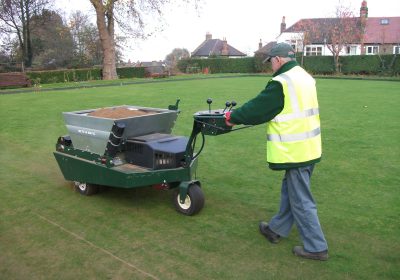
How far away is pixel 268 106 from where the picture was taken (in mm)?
3584

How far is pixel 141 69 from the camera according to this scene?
38.9 meters

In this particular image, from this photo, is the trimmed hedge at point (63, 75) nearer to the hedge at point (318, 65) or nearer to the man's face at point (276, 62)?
the hedge at point (318, 65)

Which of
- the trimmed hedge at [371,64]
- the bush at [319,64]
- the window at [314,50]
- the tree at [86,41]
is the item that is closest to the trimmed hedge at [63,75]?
the tree at [86,41]

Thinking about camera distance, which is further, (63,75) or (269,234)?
(63,75)

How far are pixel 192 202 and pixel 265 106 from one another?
154 centimetres

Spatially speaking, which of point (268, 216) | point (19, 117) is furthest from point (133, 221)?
point (19, 117)

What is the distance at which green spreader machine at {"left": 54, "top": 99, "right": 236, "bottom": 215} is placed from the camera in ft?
15.1

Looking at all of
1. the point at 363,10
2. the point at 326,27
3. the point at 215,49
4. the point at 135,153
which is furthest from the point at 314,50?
the point at 135,153

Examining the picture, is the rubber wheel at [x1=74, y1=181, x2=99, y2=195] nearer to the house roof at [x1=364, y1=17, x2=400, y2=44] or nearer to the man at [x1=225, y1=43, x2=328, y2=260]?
the man at [x1=225, y1=43, x2=328, y2=260]

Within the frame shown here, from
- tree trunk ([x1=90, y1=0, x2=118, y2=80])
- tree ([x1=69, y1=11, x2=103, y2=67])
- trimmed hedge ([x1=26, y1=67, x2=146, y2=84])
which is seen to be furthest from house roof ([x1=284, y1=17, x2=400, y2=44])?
trimmed hedge ([x1=26, y1=67, x2=146, y2=84])

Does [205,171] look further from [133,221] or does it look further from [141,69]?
[141,69]

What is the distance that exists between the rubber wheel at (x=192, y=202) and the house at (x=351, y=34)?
44554 mm

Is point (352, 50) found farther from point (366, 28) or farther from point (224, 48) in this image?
point (224, 48)

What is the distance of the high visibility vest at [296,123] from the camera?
11.7 ft
